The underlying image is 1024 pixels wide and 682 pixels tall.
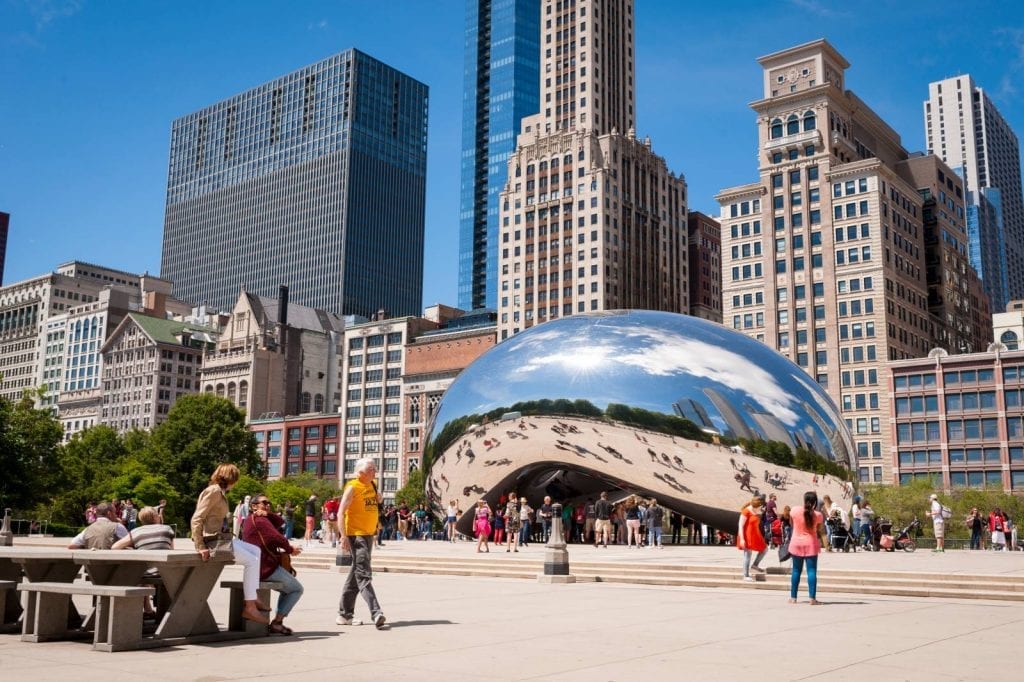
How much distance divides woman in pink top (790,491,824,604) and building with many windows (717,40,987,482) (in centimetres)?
9267

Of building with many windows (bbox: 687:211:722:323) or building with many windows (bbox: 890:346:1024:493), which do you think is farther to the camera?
building with many windows (bbox: 687:211:722:323)

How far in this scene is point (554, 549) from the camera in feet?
61.4

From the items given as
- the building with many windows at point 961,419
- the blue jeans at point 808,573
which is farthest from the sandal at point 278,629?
the building with many windows at point 961,419

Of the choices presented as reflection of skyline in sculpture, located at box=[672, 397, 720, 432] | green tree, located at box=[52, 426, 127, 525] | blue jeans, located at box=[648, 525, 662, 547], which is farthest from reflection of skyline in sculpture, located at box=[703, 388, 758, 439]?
green tree, located at box=[52, 426, 127, 525]

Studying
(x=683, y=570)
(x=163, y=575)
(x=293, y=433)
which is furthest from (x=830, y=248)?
(x=163, y=575)

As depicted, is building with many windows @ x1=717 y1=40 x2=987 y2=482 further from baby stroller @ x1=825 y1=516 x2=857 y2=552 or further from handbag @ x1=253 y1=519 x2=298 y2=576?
handbag @ x1=253 y1=519 x2=298 y2=576

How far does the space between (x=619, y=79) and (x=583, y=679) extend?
141961 mm

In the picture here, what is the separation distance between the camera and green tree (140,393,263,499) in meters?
82.1

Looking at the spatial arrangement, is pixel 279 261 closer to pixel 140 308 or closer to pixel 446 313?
pixel 140 308

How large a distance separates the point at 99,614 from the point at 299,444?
134 metres

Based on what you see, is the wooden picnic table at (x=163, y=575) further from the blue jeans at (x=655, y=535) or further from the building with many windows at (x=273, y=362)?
the building with many windows at (x=273, y=362)

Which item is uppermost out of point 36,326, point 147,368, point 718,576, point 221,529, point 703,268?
point 703,268

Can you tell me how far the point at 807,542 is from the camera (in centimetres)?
1429

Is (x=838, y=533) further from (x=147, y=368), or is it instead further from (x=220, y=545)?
(x=147, y=368)
